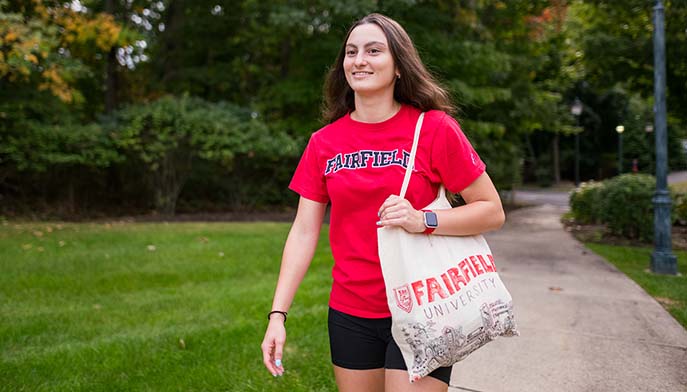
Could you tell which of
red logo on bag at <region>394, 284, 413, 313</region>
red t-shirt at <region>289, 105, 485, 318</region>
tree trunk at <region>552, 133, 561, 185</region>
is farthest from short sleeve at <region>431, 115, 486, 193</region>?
tree trunk at <region>552, 133, 561, 185</region>

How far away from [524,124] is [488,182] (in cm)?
1579

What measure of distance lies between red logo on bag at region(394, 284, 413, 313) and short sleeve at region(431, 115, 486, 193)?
14.4 inches

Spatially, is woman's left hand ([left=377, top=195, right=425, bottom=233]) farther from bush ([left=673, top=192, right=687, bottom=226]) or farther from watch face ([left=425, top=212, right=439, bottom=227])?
bush ([left=673, top=192, right=687, bottom=226])

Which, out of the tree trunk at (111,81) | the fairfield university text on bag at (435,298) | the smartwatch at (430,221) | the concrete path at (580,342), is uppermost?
the tree trunk at (111,81)

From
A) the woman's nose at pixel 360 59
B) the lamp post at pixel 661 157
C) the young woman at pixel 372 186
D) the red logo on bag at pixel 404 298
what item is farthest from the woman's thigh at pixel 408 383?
the lamp post at pixel 661 157

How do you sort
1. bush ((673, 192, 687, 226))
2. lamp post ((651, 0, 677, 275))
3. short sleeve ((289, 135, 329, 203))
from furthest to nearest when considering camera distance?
bush ((673, 192, 687, 226))
lamp post ((651, 0, 677, 275))
short sleeve ((289, 135, 329, 203))

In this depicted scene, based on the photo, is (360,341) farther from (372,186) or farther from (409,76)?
(409,76)

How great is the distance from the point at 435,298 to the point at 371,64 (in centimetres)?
78

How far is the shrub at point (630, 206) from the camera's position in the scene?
9.26 meters

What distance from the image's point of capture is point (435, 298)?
154cm

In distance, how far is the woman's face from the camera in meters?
1.79

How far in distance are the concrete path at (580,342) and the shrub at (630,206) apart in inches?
109

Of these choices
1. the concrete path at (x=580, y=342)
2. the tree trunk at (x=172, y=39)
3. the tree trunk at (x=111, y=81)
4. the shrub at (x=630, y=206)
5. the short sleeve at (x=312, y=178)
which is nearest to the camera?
the short sleeve at (x=312, y=178)

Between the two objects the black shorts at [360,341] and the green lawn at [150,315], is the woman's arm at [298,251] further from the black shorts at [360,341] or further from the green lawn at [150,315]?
the green lawn at [150,315]
